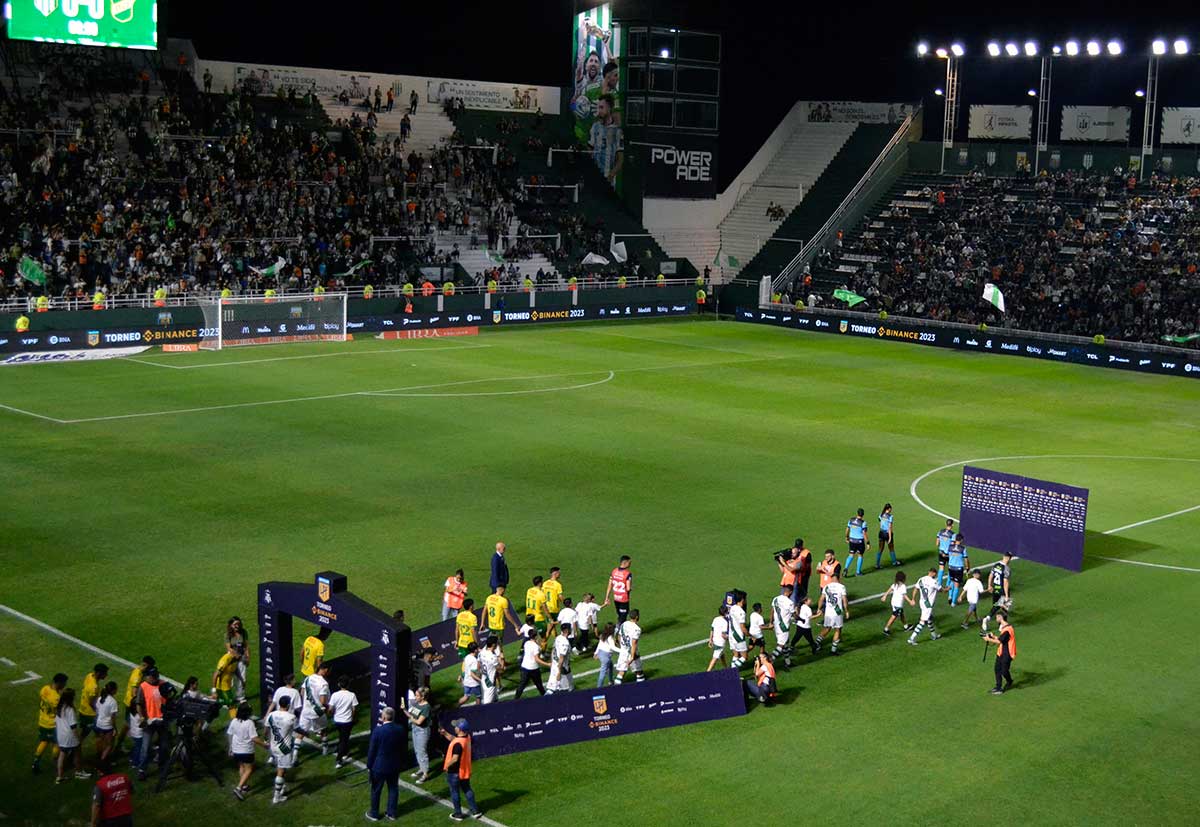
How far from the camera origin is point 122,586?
26234 millimetres

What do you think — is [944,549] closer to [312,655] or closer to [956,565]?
[956,565]

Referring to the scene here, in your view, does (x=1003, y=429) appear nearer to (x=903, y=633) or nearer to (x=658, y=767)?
(x=903, y=633)

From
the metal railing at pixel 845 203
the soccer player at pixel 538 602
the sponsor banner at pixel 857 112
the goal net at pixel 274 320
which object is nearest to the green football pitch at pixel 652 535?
the goal net at pixel 274 320

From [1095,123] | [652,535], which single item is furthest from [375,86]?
[652,535]

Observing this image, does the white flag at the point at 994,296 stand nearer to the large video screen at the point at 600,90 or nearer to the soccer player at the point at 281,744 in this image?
the large video screen at the point at 600,90

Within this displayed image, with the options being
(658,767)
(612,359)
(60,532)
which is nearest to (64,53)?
(612,359)

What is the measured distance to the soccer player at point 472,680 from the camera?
2022cm

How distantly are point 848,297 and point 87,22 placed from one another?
37.9 metres

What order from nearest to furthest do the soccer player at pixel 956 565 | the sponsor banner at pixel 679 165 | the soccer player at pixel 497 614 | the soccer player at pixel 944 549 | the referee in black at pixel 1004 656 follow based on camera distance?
1. the referee in black at pixel 1004 656
2. the soccer player at pixel 497 614
3. the soccer player at pixel 956 565
4. the soccer player at pixel 944 549
5. the sponsor banner at pixel 679 165

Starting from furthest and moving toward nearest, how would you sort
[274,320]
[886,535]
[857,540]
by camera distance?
[274,320] < [886,535] < [857,540]

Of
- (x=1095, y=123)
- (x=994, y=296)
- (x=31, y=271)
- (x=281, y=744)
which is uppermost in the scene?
(x=1095, y=123)

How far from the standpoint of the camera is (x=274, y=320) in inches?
2377

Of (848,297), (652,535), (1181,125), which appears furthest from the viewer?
(1181,125)

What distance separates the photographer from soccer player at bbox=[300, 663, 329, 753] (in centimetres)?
1899
